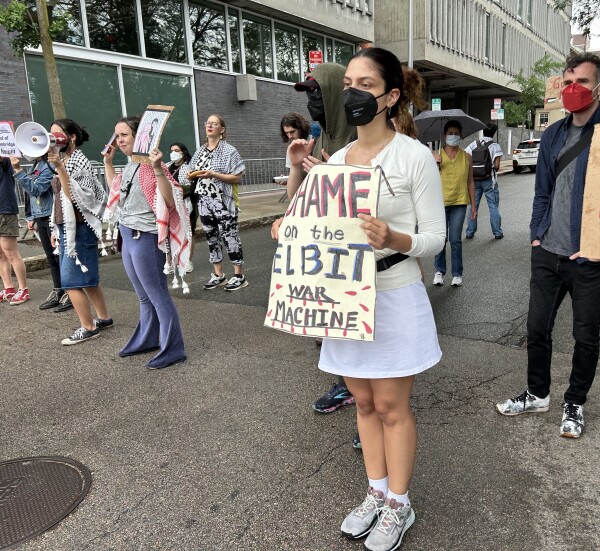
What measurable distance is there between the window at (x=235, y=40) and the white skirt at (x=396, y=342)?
18016 millimetres

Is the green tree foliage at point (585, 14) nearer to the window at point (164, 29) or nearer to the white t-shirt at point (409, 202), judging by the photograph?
the white t-shirt at point (409, 202)

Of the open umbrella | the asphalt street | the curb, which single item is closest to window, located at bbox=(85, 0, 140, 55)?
the curb

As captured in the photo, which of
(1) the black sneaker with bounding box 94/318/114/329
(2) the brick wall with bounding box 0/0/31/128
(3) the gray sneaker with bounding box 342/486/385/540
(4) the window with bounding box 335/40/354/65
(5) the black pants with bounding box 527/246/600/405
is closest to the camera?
(3) the gray sneaker with bounding box 342/486/385/540

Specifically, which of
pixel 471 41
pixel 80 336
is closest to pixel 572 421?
pixel 80 336

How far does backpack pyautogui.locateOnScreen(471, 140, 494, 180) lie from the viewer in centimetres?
932

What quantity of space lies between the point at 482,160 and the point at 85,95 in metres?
10.3

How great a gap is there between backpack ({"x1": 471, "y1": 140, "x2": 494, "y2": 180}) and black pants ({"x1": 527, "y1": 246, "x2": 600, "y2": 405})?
6609mm

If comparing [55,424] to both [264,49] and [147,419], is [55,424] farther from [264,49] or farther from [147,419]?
[264,49]

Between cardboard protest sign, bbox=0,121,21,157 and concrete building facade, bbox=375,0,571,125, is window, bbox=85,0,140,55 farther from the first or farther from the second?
concrete building facade, bbox=375,0,571,125

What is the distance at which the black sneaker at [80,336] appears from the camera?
507 centimetres

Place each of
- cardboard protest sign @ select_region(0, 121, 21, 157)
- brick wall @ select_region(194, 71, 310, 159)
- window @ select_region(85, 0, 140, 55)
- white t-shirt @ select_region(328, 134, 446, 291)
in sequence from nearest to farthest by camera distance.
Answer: white t-shirt @ select_region(328, 134, 446, 291), cardboard protest sign @ select_region(0, 121, 21, 157), window @ select_region(85, 0, 140, 55), brick wall @ select_region(194, 71, 310, 159)

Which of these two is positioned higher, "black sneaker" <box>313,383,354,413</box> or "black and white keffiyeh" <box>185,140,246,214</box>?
"black and white keffiyeh" <box>185,140,246,214</box>

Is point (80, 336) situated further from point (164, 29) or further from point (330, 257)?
point (164, 29)

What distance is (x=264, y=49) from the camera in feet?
64.7
